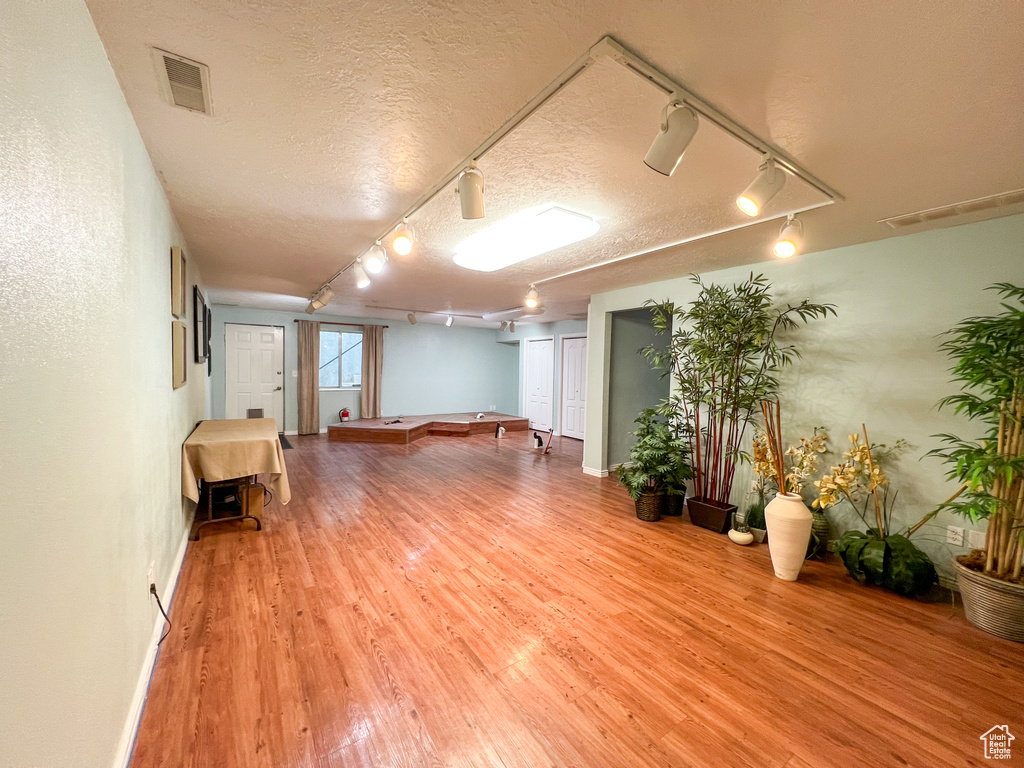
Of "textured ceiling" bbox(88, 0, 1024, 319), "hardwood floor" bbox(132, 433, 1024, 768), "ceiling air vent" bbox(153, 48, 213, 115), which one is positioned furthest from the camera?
"hardwood floor" bbox(132, 433, 1024, 768)

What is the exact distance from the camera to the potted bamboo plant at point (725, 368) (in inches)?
130

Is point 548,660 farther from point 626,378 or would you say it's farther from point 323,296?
point 323,296

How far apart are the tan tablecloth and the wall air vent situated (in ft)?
14.7

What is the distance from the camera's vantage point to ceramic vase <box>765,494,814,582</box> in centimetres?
262

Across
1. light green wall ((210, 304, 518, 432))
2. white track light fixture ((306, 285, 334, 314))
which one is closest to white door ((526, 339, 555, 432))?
light green wall ((210, 304, 518, 432))

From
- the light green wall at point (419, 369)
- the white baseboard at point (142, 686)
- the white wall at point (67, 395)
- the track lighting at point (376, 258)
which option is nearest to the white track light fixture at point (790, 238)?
the track lighting at point (376, 258)

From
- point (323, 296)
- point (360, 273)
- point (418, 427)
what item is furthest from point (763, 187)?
point (418, 427)

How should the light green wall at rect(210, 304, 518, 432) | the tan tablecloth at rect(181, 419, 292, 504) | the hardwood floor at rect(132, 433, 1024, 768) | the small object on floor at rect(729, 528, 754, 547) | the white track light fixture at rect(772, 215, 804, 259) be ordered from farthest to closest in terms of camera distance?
the light green wall at rect(210, 304, 518, 432) < the small object on floor at rect(729, 528, 754, 547) < the tan tablecloth at rect(181, 419, 292, 504) < the white track light fixture at rect(772, 215, 804, 259) < the hardwood floor at rect(132, 433, 1024, 768)

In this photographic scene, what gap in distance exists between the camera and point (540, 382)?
8.62m

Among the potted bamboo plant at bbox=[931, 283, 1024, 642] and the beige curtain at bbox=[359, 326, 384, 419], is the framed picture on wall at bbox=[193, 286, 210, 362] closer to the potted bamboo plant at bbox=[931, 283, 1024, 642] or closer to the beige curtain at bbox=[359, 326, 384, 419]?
the beige curtain at bbox=[359, 326, 384, 419]

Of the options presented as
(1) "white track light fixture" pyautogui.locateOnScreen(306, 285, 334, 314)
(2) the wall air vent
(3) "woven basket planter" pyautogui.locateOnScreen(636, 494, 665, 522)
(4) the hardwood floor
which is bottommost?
(4) the hardwood floor

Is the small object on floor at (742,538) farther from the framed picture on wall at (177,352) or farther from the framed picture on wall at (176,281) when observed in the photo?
the framed picture on wall at (176,281)

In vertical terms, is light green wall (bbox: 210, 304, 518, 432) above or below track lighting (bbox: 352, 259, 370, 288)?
below

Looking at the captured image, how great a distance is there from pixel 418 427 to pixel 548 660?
5.84 m
